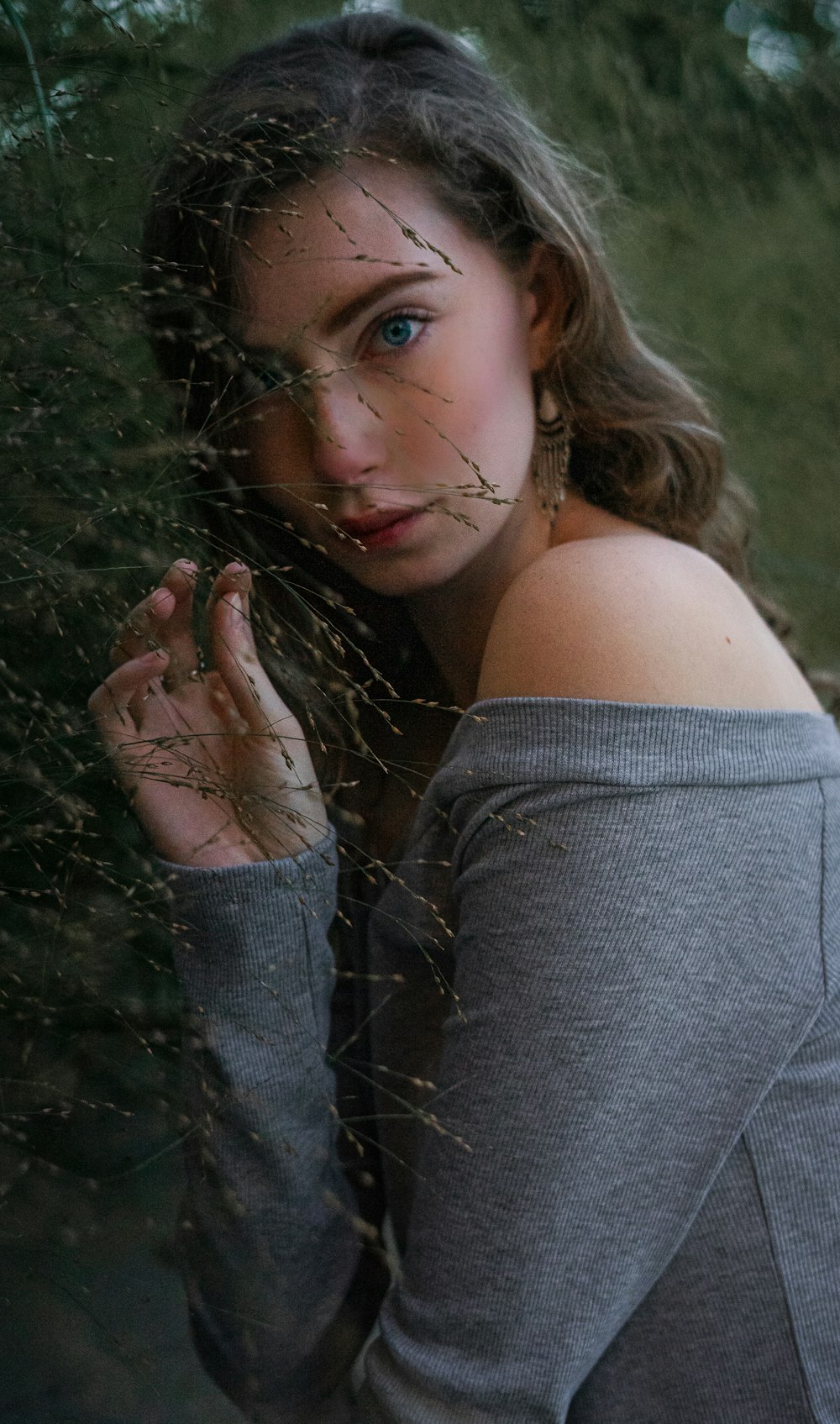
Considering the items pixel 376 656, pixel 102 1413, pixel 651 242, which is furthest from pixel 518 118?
pixel 102 1413

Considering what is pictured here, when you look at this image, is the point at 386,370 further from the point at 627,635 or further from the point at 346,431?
the point at 627,635

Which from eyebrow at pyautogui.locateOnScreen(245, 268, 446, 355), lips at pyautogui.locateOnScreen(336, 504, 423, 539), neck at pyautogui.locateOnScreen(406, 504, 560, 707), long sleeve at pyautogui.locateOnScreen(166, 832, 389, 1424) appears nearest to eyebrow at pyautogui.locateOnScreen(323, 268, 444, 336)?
eyebrow at pyautogui.locateOnScreen(245, 268, 446, 355)

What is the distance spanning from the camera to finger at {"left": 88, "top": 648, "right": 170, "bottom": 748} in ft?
2.41

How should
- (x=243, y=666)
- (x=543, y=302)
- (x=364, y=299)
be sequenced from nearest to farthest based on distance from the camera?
(x=243, y=666)
(x=364, y=299)
(x=543, y=302)

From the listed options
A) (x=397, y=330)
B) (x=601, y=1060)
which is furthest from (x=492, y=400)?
(x=601, y=1060)

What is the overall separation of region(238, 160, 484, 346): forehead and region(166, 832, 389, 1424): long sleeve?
0.43 m

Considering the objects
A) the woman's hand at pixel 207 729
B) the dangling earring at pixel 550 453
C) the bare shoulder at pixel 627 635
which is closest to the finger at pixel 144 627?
the woman's hand at pixel 207 729

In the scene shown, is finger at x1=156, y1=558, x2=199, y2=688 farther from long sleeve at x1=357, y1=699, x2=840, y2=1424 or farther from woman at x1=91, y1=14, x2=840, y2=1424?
long sleeve at x1=357, y1=699, x2=840, y2=1424

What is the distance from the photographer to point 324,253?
34.5 inches

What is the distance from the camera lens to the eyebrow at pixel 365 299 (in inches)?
34.9

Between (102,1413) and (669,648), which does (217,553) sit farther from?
(102,1413)

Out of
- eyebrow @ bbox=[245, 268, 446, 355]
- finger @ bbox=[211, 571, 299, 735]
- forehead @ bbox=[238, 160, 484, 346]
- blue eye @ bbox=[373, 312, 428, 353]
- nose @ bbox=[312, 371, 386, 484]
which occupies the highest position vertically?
forehead @ bbox=[238, 160, 484, 346]

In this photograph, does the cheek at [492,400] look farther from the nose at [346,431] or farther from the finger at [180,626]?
the finger at [180,626]

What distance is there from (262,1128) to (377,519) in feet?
1.65
